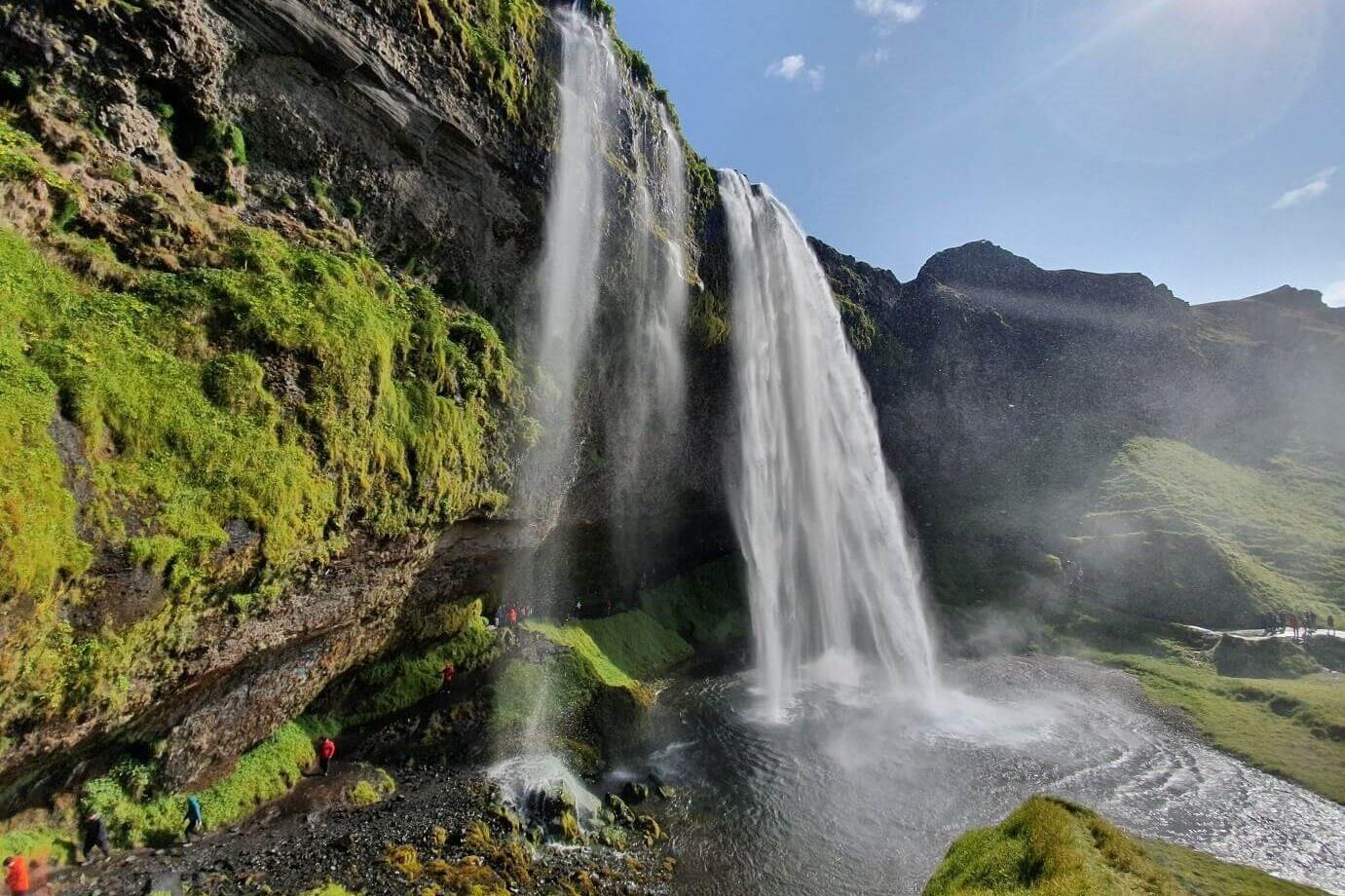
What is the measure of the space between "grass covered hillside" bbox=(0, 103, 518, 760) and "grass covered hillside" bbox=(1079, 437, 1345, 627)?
1706 inches

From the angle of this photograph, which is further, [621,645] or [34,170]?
[621,645]

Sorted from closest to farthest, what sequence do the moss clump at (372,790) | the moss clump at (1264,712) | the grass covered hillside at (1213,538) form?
the moss clump at (372,790)
the moss clump at (1264,712)
the grass covered hillside at (1213,538)

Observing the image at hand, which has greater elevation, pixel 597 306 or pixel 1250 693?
pixel 597 306

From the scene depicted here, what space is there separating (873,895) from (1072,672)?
2400cm

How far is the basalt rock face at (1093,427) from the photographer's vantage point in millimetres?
39031

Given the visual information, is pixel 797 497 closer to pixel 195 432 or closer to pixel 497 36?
pixel 497 36

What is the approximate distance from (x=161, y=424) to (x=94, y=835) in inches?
295

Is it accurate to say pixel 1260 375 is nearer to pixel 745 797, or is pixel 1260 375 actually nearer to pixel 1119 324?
pixel 1119 324

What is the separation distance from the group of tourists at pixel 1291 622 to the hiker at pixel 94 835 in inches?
1856

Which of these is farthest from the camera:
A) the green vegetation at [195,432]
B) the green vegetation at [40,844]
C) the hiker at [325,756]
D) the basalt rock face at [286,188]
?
the hiker at [325,756]

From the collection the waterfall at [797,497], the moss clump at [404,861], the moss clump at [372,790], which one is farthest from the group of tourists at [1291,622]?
the moss clump at [372,790]

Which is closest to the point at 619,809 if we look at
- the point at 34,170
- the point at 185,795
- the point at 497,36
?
the point at 185,795

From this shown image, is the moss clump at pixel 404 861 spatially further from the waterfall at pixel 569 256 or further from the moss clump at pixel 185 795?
the waterfall at pixel 569 256

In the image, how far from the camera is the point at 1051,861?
7656mm
